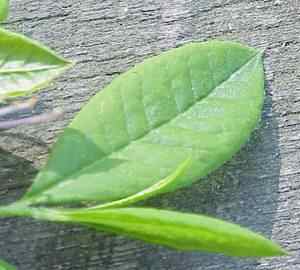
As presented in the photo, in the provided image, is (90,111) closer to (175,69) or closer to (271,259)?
(175,69)

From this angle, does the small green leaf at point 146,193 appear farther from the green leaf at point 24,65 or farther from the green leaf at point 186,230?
the green leaf at point 24,65

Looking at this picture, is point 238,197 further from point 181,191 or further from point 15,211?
point 15,211

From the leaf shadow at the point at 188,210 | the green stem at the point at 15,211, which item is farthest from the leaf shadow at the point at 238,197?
the green stem at the point at 15,211

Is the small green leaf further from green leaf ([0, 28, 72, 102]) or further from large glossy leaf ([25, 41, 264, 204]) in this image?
green leaf ([0, 28, 72, 102])

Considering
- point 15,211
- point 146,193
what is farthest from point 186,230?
point 15,211

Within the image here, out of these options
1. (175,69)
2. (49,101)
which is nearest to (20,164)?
(49,101)
